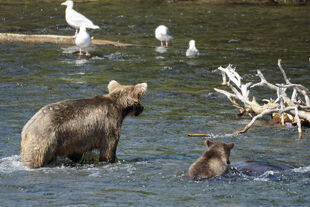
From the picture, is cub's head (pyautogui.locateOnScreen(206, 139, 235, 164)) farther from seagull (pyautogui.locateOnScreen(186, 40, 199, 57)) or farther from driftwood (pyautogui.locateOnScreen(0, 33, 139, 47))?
driftwood (pyautogui.locateOnScreen(0, 33, 139, 47))

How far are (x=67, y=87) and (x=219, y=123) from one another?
4785 millimetres

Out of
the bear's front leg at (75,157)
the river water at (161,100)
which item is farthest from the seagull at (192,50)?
the bear's front leg at (75,157)

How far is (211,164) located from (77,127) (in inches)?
76.1

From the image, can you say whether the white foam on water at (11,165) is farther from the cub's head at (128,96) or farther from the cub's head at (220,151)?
the cub's head at (220,151)

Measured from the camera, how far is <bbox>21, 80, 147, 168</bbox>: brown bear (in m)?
9.15

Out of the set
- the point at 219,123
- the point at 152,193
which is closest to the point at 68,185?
the point at 152,193

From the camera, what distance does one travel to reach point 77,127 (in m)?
9.47

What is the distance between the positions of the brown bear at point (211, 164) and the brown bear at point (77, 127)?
1.46m

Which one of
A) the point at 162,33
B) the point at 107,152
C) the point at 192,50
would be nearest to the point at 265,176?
the point at 107,152

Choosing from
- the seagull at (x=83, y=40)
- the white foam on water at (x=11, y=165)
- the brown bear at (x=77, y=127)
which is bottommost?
the white foam on water at (x=11, y=165)

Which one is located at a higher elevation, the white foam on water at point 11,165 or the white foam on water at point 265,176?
the white foam on water at point 11,165

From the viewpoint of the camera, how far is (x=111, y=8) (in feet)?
116

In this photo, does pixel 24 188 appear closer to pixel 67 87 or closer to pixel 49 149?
pixel 49 149

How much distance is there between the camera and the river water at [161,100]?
27.8 ft
